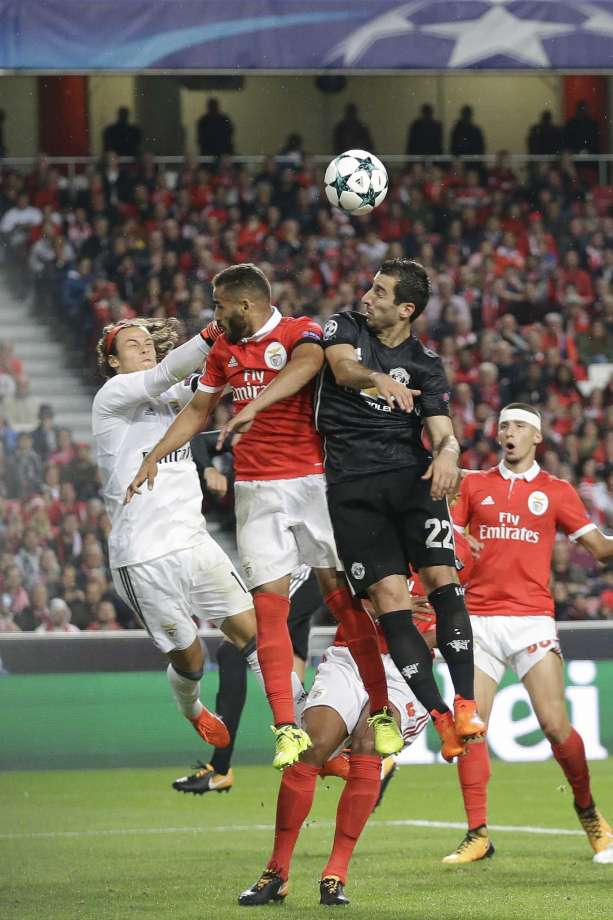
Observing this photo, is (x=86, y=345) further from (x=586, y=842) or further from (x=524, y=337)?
(x=586, y=842)

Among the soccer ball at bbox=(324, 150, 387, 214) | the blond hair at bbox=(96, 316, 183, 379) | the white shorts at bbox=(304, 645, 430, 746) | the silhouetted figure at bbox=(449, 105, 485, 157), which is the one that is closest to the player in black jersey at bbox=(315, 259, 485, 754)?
the white shorts at bbox=(304, 645, 430, 746)

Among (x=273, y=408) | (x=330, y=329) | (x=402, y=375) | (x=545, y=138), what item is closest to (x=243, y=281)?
(x=330, y=329)

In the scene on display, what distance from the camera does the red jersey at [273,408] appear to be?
265 inches

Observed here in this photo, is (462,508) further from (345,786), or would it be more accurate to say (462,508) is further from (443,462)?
(345,786)

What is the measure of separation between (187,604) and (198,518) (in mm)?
467

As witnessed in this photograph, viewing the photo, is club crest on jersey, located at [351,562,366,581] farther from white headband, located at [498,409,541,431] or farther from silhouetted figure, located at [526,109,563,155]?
silhouetted figure, located at [526,109,563,155]

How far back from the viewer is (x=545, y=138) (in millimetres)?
20734

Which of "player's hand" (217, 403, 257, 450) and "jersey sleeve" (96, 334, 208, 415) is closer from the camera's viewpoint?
"player's hand" (217, 403, 257, 450)

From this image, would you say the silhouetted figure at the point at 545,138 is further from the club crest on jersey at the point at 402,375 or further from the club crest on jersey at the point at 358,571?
the club crest on jersey at the point at 358,571

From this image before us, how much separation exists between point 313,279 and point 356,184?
10.6 metres

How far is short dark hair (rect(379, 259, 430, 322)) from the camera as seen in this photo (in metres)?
6.50

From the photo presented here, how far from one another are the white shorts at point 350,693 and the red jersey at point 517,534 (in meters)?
1.28

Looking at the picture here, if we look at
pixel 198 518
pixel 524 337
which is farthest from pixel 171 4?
pixel 198 518

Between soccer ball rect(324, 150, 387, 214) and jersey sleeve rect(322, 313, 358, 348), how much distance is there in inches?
36.2
